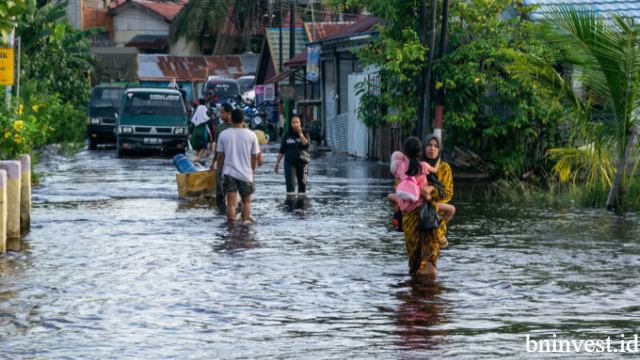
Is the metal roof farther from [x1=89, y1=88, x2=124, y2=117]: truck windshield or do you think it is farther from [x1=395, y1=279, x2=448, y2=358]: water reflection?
[x1=395, y1=279, x2=448, y2=358]: water reflection

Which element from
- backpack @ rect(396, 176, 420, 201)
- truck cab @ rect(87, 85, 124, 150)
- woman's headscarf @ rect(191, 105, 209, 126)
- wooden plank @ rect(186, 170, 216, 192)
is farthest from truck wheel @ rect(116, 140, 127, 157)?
backpack @ rect(396, 176, 420, 201)

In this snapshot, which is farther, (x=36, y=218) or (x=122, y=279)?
(x=36, y=218)

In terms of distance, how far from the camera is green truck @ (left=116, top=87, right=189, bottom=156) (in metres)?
30.6

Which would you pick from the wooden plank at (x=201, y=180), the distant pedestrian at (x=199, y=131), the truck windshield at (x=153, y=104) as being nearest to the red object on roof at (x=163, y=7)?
the truck windshield at (x=153, y=104)

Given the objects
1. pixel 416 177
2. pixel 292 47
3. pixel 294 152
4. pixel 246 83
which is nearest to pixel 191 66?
pixel 246 83

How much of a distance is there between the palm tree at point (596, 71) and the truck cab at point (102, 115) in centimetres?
2222

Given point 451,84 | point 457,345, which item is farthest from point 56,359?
point 451,84

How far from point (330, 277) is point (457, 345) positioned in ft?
9.98

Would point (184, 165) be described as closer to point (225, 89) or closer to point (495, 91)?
point (495, 91)

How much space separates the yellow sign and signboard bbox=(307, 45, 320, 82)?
68.4 feet

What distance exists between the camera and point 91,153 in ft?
111

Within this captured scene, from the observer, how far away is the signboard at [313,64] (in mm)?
36781

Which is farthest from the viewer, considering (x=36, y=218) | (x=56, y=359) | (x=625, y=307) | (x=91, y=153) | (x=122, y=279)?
(x=91, y=153)

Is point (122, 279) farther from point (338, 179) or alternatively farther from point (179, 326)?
point (338, 179)
